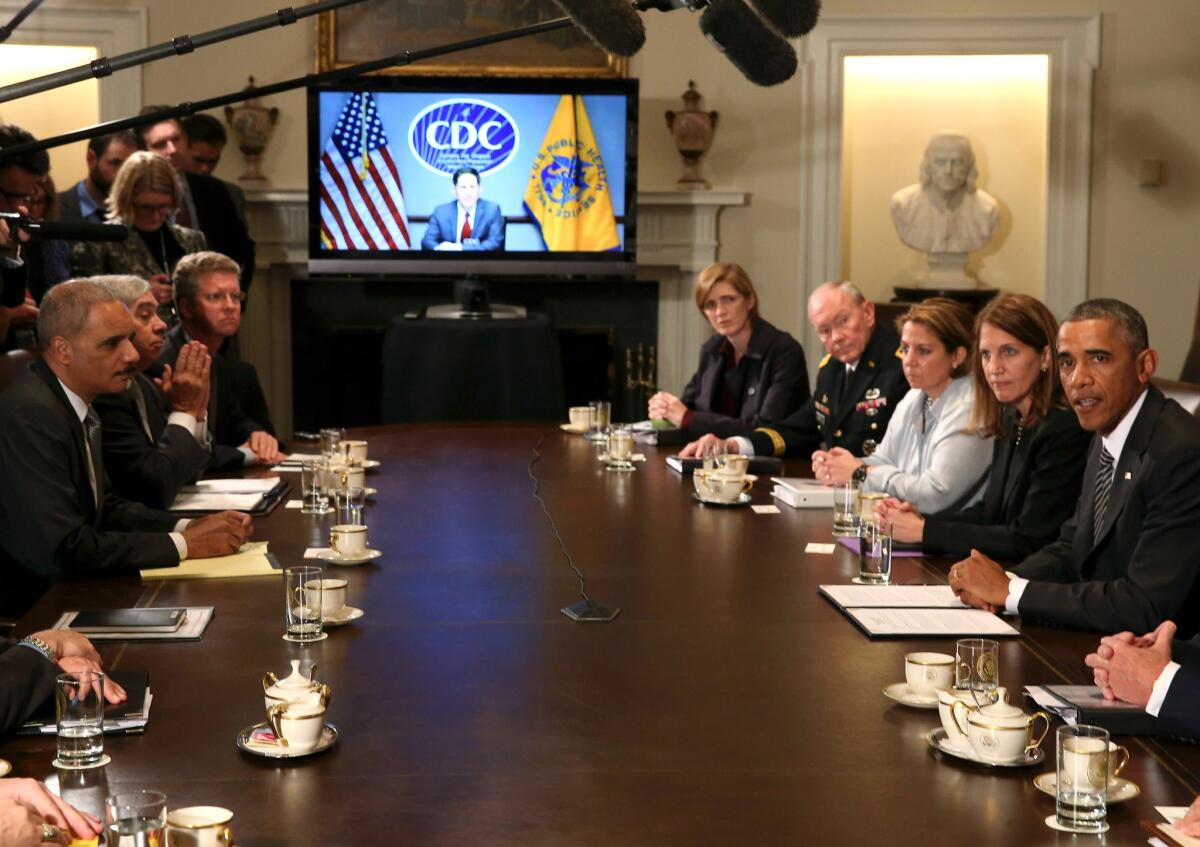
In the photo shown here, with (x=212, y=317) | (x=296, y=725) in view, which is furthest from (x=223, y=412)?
(x=296, y=725)

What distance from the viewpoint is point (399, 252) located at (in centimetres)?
812

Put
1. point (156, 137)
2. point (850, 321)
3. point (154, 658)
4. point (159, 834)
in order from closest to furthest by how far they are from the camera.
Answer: point (159, 834) < point (154, 658) < point (850, 321) < point (156, 137)

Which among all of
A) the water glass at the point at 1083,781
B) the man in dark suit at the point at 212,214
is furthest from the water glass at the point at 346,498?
the man in dark suit at the point at 212,214

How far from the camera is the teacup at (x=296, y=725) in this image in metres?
1.98

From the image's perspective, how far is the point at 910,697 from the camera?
2215mm

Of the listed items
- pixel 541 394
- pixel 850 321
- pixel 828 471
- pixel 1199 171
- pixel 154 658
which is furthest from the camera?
pixel 1199 171

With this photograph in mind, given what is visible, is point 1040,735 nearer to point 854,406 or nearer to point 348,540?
point 348,540

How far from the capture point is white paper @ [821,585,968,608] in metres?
2.83

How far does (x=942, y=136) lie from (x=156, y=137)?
4.00 m

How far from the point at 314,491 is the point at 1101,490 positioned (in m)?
1.88

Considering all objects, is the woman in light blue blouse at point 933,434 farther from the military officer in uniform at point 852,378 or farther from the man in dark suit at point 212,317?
the man in dark suit at point 212,317

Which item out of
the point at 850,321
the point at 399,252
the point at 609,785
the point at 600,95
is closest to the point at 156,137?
the point at 399,252

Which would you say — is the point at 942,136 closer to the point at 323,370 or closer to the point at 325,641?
the point at 323,370

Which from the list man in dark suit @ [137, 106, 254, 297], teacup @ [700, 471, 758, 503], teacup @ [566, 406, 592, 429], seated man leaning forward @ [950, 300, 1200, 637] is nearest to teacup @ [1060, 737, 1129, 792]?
seated man leaning forward @ [950, 300, 1200, 637]
